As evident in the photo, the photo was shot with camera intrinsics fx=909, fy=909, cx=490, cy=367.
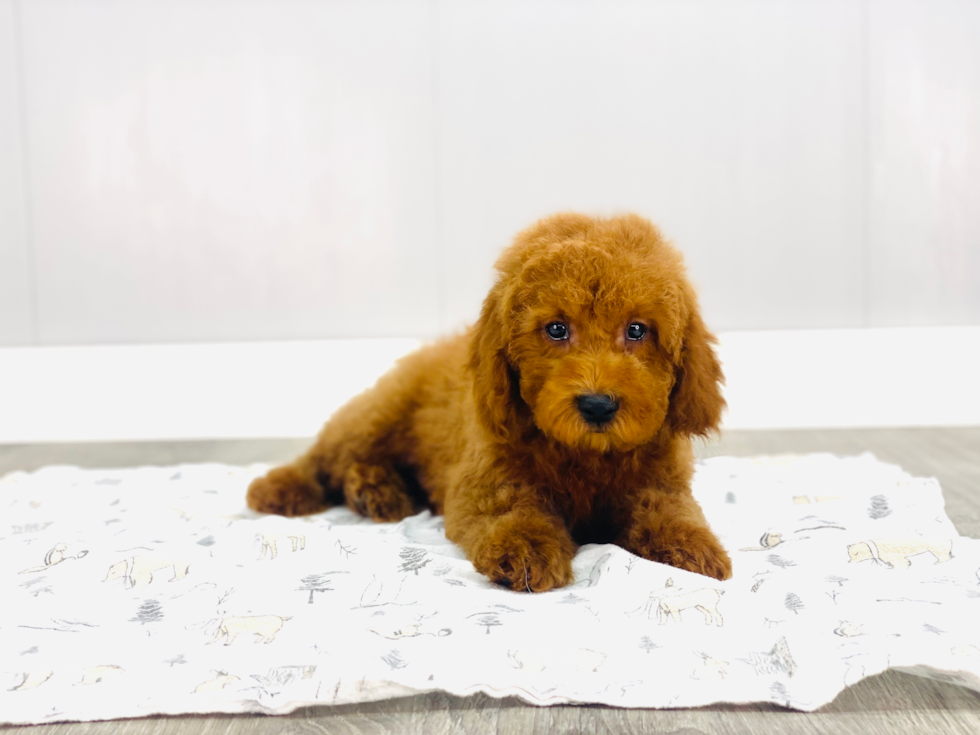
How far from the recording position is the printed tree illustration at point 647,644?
167 cm

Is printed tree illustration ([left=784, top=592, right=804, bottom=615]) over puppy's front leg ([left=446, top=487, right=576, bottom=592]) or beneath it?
beneath

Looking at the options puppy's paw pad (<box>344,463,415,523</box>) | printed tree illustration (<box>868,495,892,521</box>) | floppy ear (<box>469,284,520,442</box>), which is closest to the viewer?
floppy ear (<box>469,284,520,442</box>)

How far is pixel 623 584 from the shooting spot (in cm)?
189

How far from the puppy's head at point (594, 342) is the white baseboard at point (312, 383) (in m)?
3.05

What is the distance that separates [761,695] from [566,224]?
1.14m

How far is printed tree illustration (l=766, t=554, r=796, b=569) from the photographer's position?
2148mm

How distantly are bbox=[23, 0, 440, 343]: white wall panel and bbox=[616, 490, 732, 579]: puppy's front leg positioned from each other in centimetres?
320

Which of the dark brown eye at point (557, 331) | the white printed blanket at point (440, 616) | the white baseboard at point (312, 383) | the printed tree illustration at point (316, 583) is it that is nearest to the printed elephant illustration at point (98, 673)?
the white printed blanket at point (440, 616)

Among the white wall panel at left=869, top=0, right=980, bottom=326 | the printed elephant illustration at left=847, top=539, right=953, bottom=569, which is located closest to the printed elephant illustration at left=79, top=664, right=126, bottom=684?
the printed elephant illustration at left=847, top=539, right=953, bottom=569

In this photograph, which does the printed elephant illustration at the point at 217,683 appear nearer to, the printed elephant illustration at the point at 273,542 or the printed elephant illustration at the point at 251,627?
the printed elephant illustration at the point at 251,627

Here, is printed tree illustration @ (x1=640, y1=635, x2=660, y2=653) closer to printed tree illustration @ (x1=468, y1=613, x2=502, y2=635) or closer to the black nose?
printed tree illustration @ (x1=468, y1=613, x2=502, y2=635)

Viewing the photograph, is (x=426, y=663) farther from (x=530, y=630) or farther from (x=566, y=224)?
(x=566, y=224)

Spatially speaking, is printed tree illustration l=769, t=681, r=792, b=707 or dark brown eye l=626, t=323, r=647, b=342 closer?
printed tree illustration l=769, t=681, r=792, b=707

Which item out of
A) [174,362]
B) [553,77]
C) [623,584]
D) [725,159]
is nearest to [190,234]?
[174,362]
